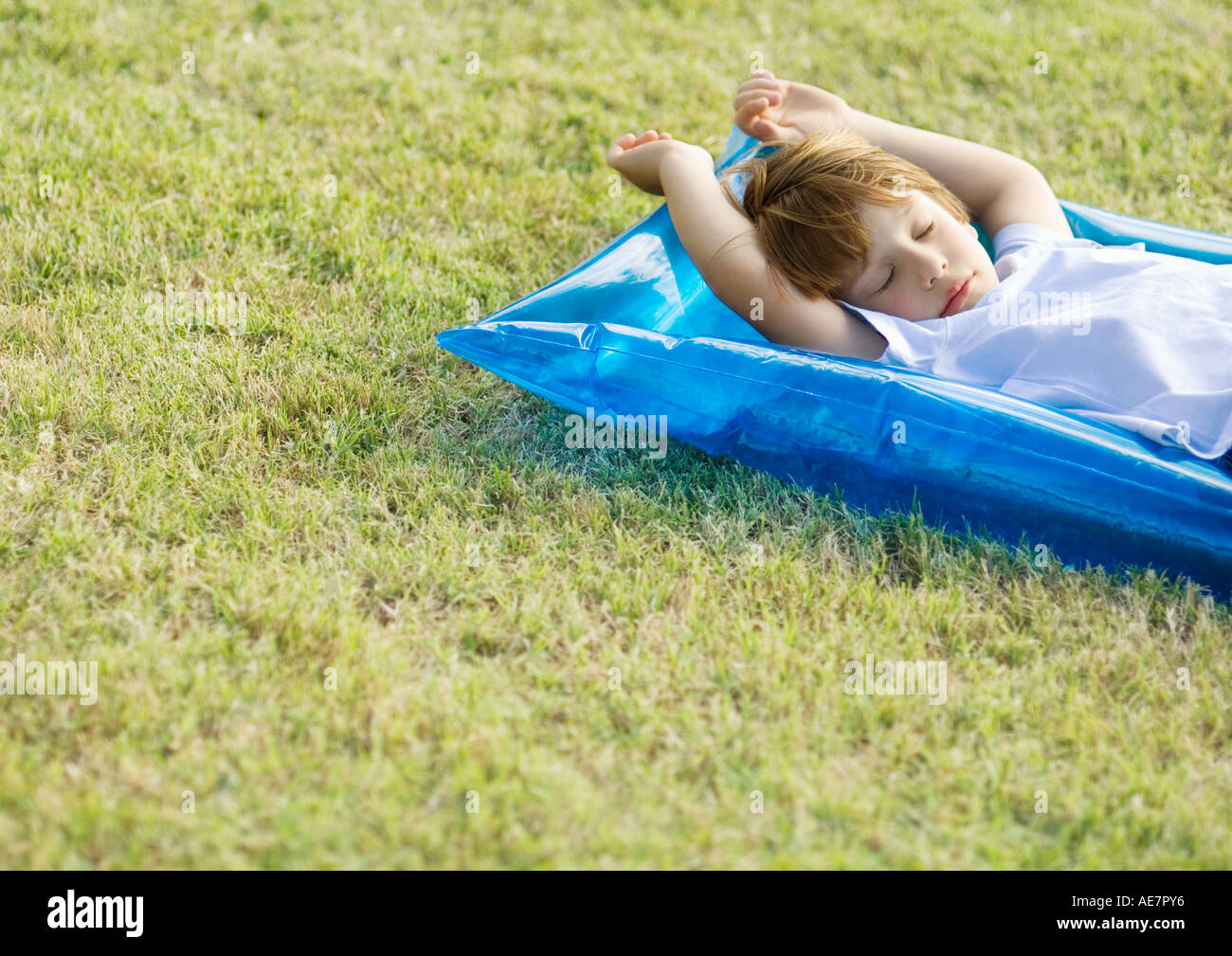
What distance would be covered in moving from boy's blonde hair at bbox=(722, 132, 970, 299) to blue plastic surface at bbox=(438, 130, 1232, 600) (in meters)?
0.21

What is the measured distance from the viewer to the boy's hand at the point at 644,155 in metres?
2.81

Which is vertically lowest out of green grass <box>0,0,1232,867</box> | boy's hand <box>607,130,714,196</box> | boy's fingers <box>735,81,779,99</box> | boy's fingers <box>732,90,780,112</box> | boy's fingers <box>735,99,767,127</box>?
green grass <box>0,0,1232,867</box>

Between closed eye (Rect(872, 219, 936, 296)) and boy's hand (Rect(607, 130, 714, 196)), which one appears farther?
boy's hand (Rect(607, 130, 714, 196))

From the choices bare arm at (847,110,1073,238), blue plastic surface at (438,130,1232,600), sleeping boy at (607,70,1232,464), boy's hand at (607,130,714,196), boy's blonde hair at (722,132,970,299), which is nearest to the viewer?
blue plastic surface at (438,130,1232,600)

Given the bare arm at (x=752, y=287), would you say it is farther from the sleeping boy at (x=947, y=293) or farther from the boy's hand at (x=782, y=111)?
the boy's hand at (x=782, y=111)

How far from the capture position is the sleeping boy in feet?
7.63

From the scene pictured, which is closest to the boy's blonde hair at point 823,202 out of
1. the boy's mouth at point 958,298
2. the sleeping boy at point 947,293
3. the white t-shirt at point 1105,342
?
the sleeping boy at point 947,293

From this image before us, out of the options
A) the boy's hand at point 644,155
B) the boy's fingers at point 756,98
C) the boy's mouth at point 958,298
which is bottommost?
the boy's mouth at point 958,298

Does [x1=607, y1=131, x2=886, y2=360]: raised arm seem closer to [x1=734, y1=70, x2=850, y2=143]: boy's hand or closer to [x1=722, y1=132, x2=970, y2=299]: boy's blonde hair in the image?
[x1=722, y1=132, x2=970, y2=299]: boy's blonde hair

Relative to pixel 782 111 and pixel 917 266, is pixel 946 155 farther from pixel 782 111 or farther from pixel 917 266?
pixel 917 266

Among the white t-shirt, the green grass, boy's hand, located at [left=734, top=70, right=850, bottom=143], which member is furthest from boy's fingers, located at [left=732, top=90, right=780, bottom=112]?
the white t-shirt

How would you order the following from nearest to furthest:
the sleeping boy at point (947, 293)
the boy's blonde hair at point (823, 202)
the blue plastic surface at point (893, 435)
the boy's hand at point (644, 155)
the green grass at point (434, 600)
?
1. the green grass at point (434, 600)
2. the blue plastic surface at point (893, 435)
3. the sleeping boy at point (947, 293)
4. the boy's blonde hair at point (823, 202)
5. the boy's hand at point (644, 155)

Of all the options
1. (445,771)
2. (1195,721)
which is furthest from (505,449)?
(1195,721)
